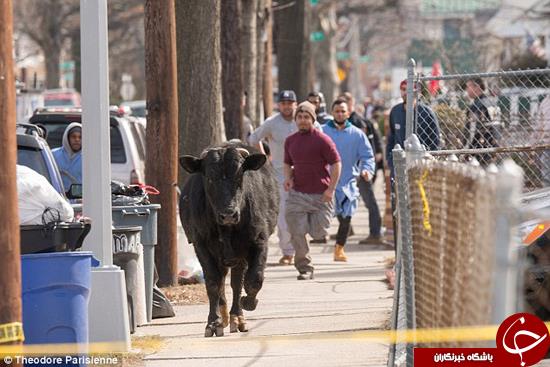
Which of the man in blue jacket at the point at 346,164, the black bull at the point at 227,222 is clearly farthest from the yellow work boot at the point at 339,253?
the black bull at the point at 227,222

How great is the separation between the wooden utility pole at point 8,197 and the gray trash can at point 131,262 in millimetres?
4028

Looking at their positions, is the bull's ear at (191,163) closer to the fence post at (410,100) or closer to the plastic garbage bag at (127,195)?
the plastic garbage bag at (127,195)

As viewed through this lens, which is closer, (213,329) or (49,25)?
(213,329)

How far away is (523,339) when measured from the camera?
680cm

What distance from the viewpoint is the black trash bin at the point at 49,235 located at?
29.0ft

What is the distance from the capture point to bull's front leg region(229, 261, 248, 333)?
11.4 metres

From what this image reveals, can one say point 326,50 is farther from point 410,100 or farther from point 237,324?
point 410,100

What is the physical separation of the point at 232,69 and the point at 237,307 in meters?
11.9

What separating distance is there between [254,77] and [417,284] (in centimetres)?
1852

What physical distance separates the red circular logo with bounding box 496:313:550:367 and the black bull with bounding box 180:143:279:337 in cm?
389

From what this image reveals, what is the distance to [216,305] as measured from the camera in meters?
11.2

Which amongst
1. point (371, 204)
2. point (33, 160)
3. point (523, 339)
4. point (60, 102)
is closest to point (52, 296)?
point (523, 339)

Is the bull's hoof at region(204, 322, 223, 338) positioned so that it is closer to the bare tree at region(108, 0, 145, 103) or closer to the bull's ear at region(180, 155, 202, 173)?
the bull's ear at region(180, 155, 202, 173)

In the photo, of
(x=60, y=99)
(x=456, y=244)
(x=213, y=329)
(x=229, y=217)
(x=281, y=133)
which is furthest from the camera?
(x=60, y=99)
